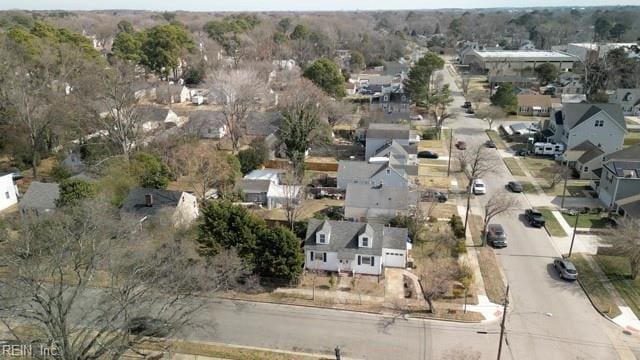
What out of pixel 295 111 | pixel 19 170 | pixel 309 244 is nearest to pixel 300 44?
pixel 295 111

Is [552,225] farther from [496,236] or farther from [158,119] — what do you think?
[158,119]

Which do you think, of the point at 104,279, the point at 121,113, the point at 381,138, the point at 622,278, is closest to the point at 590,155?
the point at 622,278

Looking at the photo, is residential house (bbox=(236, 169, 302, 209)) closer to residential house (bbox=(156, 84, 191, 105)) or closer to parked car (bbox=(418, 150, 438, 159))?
parked car (bbox=(418, 150, 438, 159))

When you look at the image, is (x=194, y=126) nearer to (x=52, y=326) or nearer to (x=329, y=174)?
(x=329, y=174)

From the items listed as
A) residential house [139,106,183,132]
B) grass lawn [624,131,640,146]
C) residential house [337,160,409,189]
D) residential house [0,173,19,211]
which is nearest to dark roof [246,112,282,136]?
residential house [139,106,183,132]

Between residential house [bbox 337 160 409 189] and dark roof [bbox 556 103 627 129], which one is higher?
dark roof [bbox 556 103 627 129]

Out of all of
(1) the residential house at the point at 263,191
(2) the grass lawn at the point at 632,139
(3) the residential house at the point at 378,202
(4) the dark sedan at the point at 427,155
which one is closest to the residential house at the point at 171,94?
(1) the residential house at the point at 263,191

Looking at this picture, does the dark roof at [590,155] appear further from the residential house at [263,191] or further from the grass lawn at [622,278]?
the residential house at [263,191]
